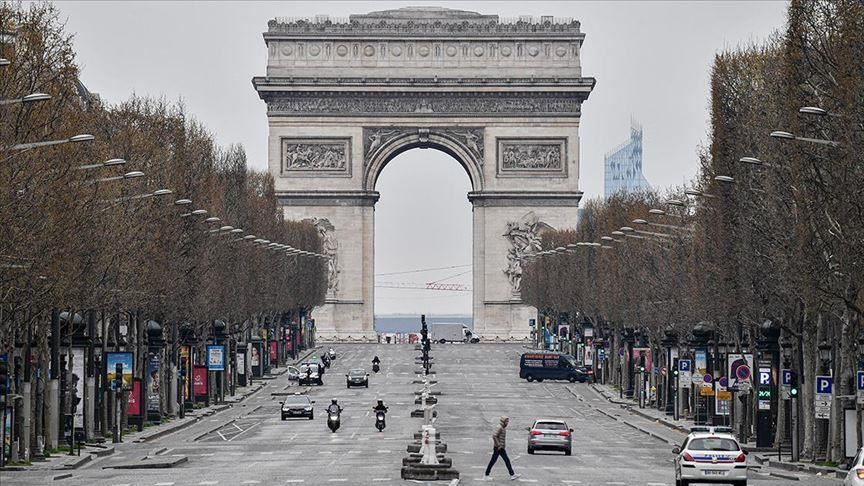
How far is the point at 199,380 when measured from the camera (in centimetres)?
12331

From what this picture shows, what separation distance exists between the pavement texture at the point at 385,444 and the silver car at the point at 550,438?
0.51m

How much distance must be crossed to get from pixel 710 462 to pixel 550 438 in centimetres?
2017

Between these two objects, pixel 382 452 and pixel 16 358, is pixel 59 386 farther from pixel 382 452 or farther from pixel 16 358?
pixel 382 452

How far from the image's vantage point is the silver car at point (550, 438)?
79.1 metres

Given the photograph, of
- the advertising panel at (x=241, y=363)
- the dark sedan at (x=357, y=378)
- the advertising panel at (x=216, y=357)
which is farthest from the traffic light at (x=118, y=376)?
the advertising panel at (x=241, y=363)

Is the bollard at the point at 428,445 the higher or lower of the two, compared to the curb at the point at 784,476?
higher

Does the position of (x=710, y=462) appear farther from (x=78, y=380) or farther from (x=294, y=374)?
(x=294, y=374)

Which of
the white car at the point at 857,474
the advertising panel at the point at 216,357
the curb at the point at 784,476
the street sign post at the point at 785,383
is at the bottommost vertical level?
the curb at the point at 784,476

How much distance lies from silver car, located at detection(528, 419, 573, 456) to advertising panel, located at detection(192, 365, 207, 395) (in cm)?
4399

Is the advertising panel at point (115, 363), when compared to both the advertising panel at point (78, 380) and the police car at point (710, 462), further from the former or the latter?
the police car at point (710, 462)

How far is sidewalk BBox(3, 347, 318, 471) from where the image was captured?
72.0 metres

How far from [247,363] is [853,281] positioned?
88.1m

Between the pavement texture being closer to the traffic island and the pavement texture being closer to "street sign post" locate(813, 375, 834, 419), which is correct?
the traffic island

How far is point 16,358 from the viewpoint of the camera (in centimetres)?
7894
